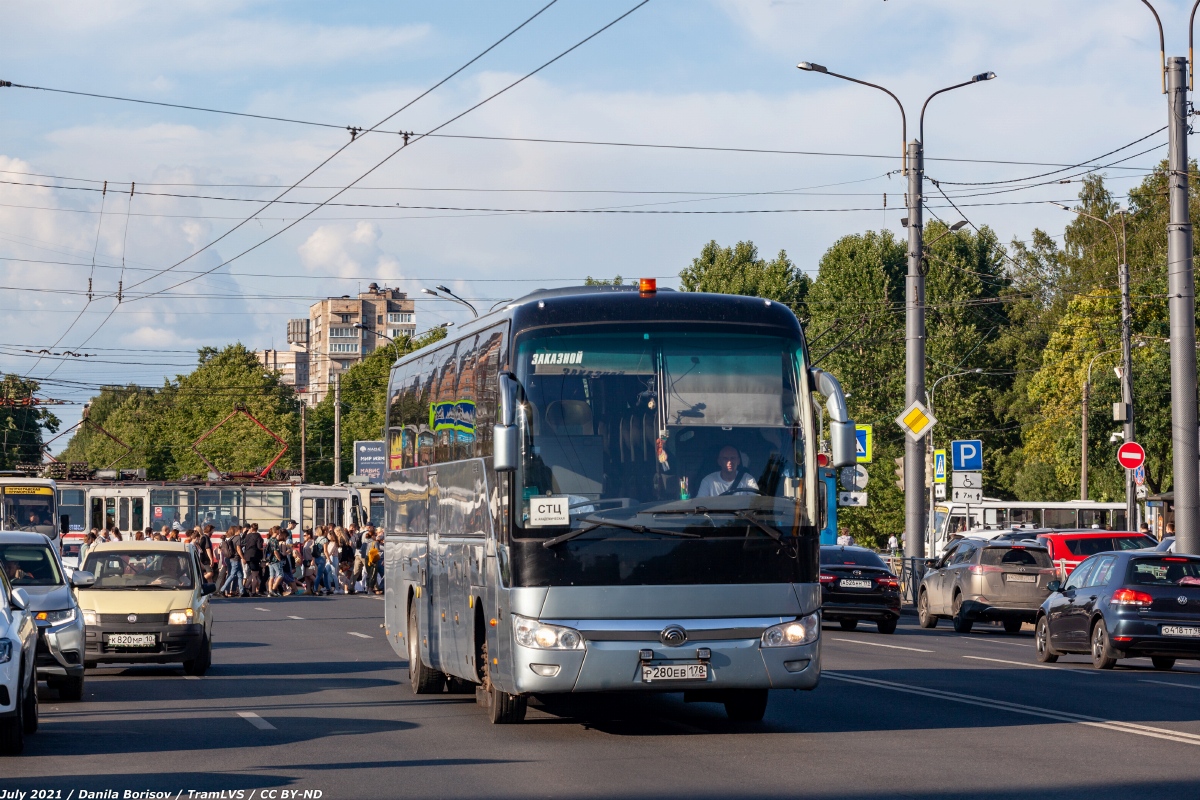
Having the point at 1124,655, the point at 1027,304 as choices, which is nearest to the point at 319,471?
the point at 1027,304

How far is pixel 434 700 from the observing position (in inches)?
650

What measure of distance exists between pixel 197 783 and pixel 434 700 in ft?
20.4

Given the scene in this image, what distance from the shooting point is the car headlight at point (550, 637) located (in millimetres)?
12484

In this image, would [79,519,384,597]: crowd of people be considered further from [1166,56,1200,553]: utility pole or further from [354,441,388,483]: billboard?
[1166,56,1200,553]: utility pole

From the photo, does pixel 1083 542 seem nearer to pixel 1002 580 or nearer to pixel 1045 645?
pixel 1002 580

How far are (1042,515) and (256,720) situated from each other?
62688 mm

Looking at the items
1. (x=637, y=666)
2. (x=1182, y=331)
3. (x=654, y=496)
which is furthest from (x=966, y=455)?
(x=637, y=666)

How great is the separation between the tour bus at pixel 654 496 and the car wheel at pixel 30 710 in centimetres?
328

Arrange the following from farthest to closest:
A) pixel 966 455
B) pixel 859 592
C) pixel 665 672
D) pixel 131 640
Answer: pixel 966 455
pixel 859 592
pixel 131 640
pixel 665 672

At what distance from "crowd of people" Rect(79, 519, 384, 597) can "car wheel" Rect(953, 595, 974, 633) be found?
19.8 metres

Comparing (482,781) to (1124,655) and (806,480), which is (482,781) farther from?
(1124,655)

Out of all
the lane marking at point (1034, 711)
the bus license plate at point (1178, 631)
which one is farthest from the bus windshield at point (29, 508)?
the bus license plate at point (1178, 631)

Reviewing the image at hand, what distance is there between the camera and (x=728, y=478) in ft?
41.9

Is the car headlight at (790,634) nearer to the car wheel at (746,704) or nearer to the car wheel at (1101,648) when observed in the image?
the car wheel at (746,704)
